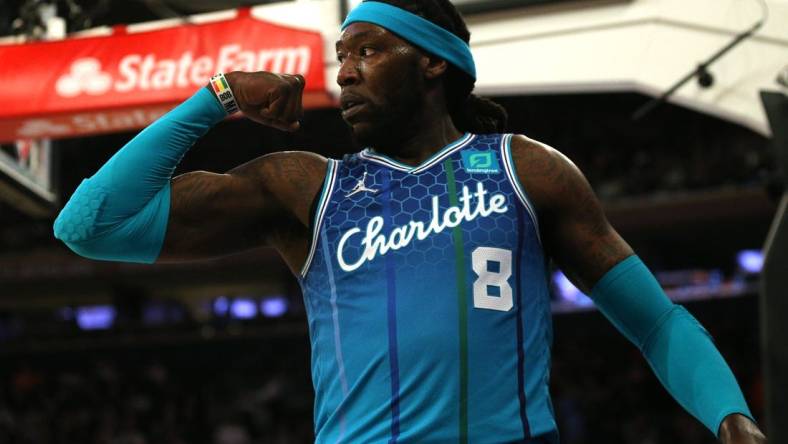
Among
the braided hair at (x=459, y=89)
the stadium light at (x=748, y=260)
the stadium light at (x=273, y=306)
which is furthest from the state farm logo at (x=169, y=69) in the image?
the stadium light at (x=273, y=306)

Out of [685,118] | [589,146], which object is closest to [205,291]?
[589,146]

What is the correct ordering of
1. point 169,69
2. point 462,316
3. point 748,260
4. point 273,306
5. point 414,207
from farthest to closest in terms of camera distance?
point 273,306 < point 748,260 < point 169,69 < point 414,207 < point 462,316

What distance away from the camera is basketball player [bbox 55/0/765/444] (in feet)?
6.27

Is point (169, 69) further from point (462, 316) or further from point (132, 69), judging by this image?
point (462, 316)

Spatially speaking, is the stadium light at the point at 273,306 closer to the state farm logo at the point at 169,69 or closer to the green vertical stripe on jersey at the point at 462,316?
the state farm logo at the point at 169,69

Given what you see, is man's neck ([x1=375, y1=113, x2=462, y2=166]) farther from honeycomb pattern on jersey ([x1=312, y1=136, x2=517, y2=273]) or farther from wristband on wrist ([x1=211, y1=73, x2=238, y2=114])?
wristband on wrist ([x1=211, y1=73, x2=238, y2=114])

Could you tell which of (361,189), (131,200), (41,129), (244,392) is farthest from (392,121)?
(244,392)

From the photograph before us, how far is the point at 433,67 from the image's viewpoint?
7.47 feet

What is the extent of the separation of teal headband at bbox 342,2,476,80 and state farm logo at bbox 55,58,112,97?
322cm

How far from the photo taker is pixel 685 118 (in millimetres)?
12328

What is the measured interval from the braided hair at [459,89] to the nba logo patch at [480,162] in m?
0.26

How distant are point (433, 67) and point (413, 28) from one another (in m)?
0.10

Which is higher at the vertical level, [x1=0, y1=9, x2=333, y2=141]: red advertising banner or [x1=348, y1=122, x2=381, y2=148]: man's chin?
[x1=348, y1=122, x2=381, y2=148]: man's chin

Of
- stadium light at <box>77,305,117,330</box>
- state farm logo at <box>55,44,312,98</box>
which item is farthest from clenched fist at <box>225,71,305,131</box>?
stadium light at <box>77,305,117,330</box>
